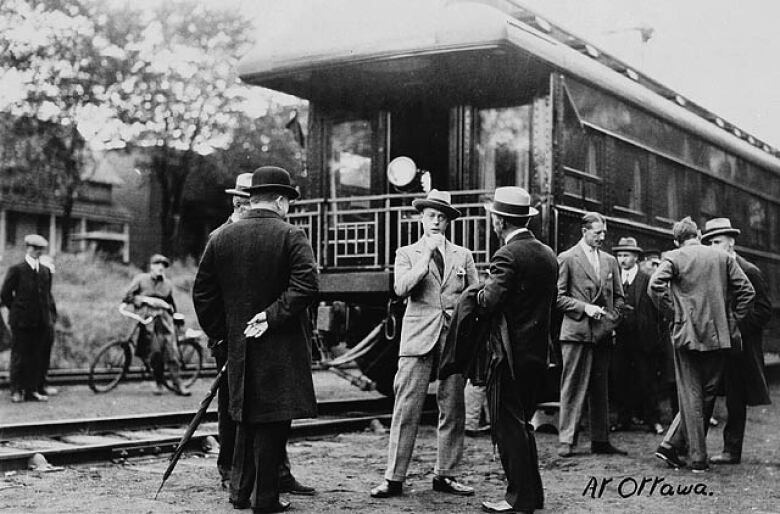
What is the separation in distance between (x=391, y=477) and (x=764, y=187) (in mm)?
11463

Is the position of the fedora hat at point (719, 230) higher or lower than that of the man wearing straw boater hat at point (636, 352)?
higher

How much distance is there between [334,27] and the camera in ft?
33.0

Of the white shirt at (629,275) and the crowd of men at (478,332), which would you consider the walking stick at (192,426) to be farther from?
the white shirt at (629,275)

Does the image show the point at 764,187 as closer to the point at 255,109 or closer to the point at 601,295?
the point at 601,295

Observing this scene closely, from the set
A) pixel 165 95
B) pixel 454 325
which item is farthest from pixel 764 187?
pixel 165 95

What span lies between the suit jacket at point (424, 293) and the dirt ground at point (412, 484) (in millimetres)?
959

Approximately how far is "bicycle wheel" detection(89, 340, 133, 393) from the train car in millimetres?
3271

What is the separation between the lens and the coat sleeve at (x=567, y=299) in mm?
7918

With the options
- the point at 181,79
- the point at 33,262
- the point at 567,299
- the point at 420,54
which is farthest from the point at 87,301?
the point at 567,299

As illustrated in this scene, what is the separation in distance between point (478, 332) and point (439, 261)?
2.64ft

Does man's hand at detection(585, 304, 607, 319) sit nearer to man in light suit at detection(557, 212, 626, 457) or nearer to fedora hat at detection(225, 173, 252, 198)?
man in light suit at detection(557, 212, 626, 457)

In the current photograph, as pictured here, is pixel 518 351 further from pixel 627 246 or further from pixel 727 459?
pixel 627 246

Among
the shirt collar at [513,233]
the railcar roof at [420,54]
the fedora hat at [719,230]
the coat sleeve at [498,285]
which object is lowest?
the coat sleeve at [498,285]

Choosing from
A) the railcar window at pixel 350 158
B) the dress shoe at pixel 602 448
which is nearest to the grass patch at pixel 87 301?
the railcar window at pixel 350 158
